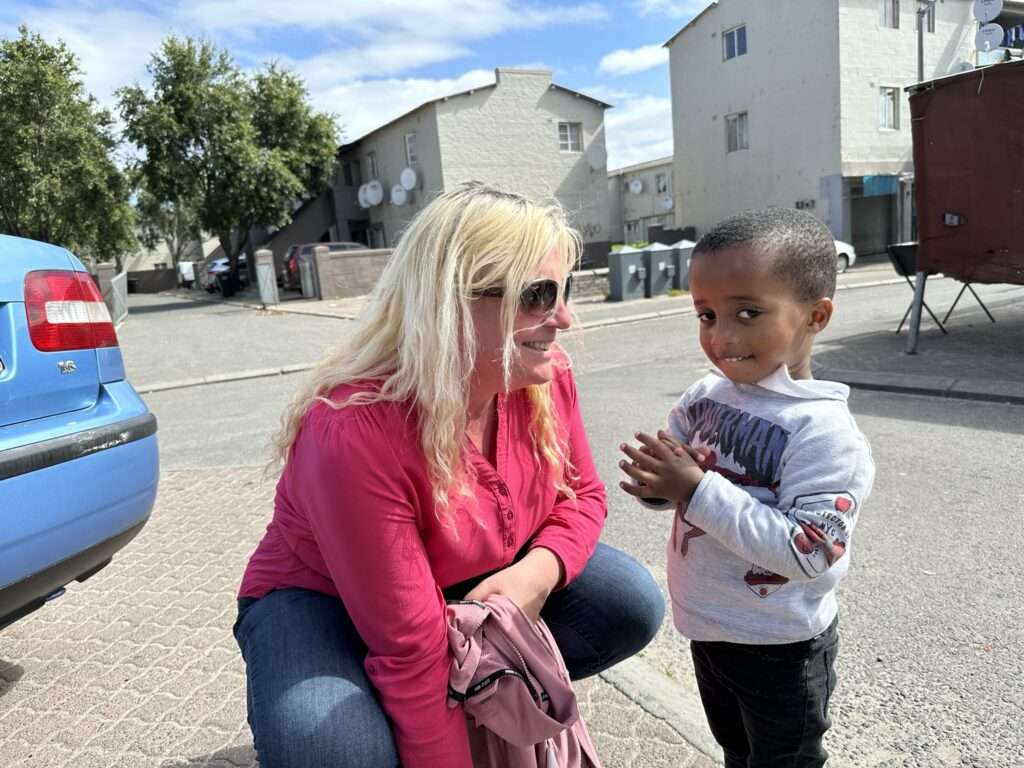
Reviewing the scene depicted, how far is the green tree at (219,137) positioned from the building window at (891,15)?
21.2 m

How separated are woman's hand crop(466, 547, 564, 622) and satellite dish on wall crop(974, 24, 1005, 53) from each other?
309 inches

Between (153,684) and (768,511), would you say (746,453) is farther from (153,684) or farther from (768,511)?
(153,684)

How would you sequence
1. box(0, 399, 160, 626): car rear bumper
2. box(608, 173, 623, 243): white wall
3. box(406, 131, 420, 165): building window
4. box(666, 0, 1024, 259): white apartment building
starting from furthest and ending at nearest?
box(608, 173, 623, 243): white wall
box(406, 131, 420, 165): building window
box(666, 0, 1024, 259): white apartment building
box(0, 399, 160, 626): car rear bumper

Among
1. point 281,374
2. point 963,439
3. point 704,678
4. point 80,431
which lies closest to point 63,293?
point 80,431

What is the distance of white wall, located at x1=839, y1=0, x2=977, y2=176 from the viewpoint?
2377 centimetres

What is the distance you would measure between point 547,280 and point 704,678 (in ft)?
3.57

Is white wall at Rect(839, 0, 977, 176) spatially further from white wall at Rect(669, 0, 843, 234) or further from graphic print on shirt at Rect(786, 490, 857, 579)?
graphic print on shirt at Rect(786, 490, 857, 579)

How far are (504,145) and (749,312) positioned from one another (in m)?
28.8

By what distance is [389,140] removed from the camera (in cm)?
3156

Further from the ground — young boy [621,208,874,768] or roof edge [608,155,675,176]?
roof edge [608,155,675,176]

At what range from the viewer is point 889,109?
25047mm

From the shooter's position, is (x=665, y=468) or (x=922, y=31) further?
(x=922, y=31)

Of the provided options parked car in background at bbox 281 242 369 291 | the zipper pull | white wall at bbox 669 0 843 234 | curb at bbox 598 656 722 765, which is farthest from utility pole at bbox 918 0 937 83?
the zipper pull

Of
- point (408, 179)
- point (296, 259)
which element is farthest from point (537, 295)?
point (408, 179)
